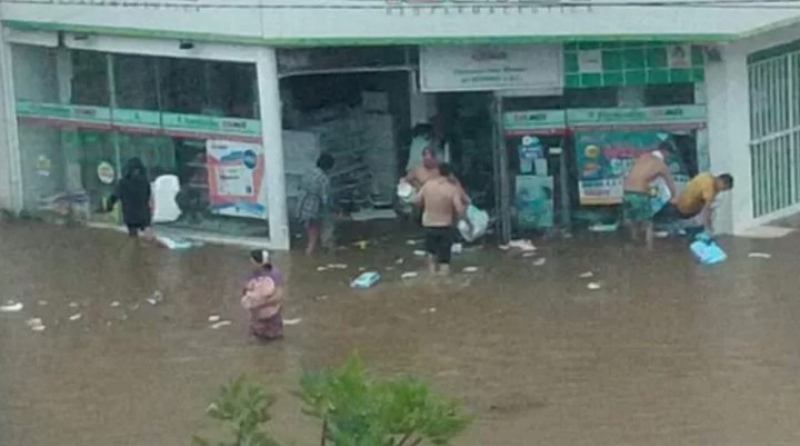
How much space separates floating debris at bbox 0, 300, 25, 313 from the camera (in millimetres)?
21672

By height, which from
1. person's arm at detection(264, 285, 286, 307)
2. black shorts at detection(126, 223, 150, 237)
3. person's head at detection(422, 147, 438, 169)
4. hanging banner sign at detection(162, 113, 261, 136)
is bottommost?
person's arm at detection(264, 285, 286, 307)

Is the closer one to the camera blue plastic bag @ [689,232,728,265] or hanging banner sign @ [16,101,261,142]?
blue plastic bag @ [689,232,728,265]

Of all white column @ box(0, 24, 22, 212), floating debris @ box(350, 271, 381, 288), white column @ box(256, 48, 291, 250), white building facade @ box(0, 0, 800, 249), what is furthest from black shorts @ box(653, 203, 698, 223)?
white column @ box(0, 24, 22, 212)

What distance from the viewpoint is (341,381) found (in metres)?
9.42

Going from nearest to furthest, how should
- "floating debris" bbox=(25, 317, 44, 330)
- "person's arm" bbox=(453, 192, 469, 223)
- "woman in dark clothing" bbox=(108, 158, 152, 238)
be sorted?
"floating debris" bbox=(25, 317, 44, 330)
"person's arm" bbox=(453, 192, 469, 223)
"woman in dark clothing" bbox=(108, 158, 152, 238)

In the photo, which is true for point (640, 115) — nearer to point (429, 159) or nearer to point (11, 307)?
point (429, 159)

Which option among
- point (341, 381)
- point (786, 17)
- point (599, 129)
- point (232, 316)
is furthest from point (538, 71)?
point (341, 381)

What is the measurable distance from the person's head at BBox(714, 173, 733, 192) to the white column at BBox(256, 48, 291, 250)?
14.4 feet

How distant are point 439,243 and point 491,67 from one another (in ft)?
7.85

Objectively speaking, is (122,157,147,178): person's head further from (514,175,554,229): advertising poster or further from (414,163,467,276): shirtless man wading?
(514,175,554,229): advertising poster

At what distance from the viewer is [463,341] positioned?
1934 centimetres

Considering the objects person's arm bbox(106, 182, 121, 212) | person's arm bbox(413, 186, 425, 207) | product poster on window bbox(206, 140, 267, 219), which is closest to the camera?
person's arm bbox(413, 186, 425, 207)

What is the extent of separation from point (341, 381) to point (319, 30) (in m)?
13.8

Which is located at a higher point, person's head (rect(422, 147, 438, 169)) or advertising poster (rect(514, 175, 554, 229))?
person's head (rect(422, 147, 438, 169))
